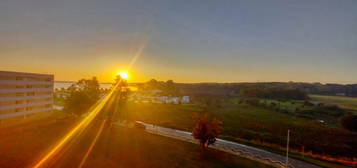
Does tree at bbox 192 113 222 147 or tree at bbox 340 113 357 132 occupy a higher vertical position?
tree at bbox 192 113 222 147

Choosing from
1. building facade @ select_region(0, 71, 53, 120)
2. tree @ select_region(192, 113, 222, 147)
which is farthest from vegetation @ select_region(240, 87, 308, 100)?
tree @ select_region(192, 113, 222, 147)

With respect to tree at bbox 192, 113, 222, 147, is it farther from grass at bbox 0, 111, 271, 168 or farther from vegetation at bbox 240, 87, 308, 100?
vegetation at bbox 240, 87, 308, 100

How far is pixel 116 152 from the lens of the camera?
23.2m

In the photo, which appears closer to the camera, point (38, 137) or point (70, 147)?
point (70, 147)

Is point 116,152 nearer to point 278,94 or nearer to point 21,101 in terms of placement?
point 21,101

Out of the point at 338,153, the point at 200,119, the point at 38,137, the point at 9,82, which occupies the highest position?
the point at 9,82

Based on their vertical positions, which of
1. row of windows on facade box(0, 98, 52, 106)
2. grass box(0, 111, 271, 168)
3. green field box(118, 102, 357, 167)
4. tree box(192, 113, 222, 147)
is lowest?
green field box(118, 102, 357, 167)

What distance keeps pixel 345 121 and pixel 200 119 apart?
35.5 m

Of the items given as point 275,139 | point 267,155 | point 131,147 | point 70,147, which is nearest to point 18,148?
point 70,147

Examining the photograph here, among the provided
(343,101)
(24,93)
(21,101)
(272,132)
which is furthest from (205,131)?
(343,101)

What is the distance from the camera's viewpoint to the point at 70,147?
2405cm

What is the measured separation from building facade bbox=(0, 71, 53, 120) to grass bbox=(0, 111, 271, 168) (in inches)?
468

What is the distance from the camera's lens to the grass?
20.1m

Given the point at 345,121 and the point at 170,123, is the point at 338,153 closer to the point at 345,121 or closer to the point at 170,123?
the point at 345,121
